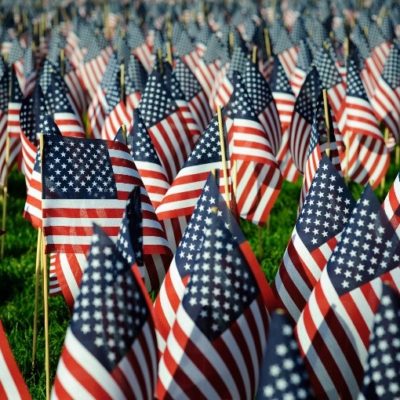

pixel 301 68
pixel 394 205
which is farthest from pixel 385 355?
pixel 301 68

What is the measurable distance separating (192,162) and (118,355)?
11.9ft

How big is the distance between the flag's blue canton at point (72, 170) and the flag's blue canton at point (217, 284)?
6.84 feet

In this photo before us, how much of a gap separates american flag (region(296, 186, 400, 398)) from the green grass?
9.71 ft

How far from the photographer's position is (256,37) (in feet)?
66.7

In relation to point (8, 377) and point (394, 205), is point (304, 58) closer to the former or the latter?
point (394, 205)

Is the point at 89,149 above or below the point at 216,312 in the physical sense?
above

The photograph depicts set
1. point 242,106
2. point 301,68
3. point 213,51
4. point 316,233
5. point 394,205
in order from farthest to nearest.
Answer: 1. point 213,51
2. point 301,68
3. point 242,106
4. point 394,205
5. point 316,233

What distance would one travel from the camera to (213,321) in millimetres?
6297

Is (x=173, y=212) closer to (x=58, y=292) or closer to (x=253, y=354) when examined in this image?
(x=58, y=292)

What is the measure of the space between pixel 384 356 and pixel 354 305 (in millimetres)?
1184

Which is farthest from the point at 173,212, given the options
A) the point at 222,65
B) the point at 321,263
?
the point at 222,65

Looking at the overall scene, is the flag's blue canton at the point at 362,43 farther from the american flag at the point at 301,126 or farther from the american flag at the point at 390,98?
the american flag at the point at 301,126

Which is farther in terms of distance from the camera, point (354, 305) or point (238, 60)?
point (238, 60)

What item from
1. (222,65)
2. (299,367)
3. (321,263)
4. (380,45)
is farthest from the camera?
(380,45)
